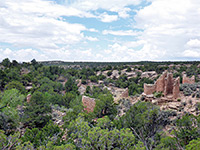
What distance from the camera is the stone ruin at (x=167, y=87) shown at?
21.0 m

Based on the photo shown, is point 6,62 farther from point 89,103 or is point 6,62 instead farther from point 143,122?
point 143,122

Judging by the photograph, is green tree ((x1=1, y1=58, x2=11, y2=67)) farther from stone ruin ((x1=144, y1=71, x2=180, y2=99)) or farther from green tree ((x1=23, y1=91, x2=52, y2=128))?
stone ruin ((x1=144, y1=71, x2=180, y2=99))

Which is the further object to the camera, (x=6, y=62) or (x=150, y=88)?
(x=6, y=62)

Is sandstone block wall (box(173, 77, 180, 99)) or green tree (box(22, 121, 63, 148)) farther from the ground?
sandstone block wall (box(173, 77, 180, 99))

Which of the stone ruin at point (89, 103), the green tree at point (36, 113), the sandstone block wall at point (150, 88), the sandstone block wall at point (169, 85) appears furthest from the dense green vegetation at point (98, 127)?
the sandstone block wall at point (150, 88)

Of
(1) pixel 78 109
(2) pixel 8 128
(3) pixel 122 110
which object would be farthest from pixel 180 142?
(2) pixel 8 128

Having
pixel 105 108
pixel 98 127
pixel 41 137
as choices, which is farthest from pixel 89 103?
pixel 41 137

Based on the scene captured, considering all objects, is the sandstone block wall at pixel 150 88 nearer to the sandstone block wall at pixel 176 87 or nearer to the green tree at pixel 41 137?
the sandstone block wall at pixel 176 87

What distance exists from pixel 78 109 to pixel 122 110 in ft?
19.7

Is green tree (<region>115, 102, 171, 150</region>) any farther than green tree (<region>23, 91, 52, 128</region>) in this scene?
No

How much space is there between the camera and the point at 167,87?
875 inches

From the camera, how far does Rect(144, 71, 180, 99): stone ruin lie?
21016mm

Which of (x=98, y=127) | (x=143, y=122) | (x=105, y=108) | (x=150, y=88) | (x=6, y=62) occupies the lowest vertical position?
(x=105, y=108)

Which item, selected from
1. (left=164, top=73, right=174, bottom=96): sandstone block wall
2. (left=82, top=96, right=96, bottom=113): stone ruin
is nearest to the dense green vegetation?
(left=164, top=73, right=174, bottom=96): sandstone block wall
